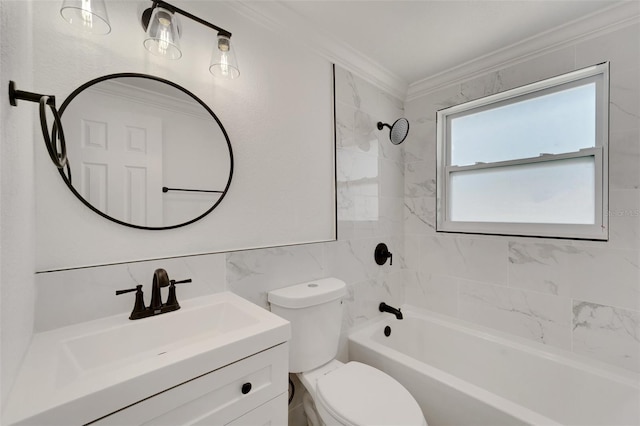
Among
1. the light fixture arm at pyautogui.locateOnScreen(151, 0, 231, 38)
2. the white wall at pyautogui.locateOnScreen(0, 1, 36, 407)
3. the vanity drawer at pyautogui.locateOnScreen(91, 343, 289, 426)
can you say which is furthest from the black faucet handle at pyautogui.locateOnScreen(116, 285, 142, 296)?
the light fixture arm at pyautogui.locateOnScreen(151, 0, 231, 38)

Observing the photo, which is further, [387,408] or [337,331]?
[337,331]

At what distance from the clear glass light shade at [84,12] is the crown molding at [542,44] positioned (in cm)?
211

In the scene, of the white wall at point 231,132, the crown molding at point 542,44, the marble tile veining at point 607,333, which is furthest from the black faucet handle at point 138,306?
the crown molding at point 542,44

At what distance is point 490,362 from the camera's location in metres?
1.81

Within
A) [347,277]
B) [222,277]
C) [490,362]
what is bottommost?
[490,362]

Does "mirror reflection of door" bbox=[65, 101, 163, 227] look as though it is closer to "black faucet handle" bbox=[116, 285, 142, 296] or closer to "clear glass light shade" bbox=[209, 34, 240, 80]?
"black faucet handle" bbox=[116, 285, 142, 296]

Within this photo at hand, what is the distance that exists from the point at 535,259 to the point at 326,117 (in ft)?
5.38

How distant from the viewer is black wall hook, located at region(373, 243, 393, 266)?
81.9 inches

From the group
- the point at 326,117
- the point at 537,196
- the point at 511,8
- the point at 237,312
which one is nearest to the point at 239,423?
the point at 237,312

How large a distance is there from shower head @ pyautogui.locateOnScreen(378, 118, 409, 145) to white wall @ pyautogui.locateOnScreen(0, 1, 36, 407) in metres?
1.87

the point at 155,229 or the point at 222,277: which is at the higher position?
the point at 155,229

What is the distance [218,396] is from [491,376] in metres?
1.82

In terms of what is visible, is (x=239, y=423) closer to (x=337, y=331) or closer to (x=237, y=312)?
(x=237, y=312)

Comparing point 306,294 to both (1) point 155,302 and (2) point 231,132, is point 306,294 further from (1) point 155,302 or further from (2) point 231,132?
(2) point 231,132
